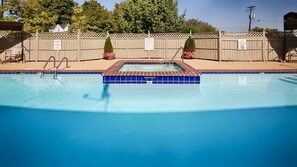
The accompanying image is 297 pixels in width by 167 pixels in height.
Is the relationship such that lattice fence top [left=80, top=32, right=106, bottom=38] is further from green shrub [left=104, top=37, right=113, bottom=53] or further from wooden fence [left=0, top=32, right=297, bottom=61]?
green shrub [left=104, top=37, right=113, bottom=53]

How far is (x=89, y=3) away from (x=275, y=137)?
5163 centimetres

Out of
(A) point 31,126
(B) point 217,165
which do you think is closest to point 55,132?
(A) point 31,126

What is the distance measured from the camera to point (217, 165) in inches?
134

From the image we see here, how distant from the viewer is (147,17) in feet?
82.1

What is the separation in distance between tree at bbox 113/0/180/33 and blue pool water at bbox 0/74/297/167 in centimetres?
1698

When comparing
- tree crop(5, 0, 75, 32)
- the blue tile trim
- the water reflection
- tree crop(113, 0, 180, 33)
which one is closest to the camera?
the water reflection

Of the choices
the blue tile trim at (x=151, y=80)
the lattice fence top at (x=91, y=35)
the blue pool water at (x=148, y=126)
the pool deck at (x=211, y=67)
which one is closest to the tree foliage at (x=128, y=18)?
the lattice fence top at (x=91, y=35)

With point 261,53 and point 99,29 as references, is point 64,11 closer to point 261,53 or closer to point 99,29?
point 99,29

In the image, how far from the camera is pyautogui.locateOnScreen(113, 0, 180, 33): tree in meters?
25.0

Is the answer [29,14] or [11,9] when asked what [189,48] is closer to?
[11,9]

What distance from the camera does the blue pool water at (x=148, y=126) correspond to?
12.0ft

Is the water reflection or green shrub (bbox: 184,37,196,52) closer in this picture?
the water reflection

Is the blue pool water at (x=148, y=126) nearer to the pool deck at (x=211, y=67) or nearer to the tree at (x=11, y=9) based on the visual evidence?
the pool deck at (x=211, y=67)

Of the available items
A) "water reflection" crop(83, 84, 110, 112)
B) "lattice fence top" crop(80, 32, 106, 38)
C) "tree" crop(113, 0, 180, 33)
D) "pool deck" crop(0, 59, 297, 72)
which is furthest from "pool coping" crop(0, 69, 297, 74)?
"tree" crop(113, 0, 180, 33)
